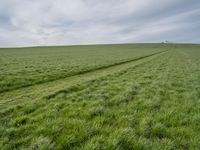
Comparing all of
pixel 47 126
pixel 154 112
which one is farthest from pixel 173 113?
pixel 47 126

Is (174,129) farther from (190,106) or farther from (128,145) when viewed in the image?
(190,106)

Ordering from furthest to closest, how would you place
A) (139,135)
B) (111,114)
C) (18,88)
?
1. (18,88)
2. (111,114)
3. (139,135)

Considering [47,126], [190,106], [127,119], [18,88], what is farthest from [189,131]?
[18,88]

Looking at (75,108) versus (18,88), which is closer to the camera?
(75,108)

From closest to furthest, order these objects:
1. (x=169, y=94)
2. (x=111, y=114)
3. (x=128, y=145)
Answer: (x=128, y=145) → (x=111, y=114) → (x=169, y=94)

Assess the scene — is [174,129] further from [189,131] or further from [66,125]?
[66,125]

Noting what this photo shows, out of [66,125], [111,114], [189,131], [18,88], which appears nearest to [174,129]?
[189,131]

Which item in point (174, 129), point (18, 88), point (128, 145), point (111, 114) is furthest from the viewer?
point (18, 88)

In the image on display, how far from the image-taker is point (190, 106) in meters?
5.57

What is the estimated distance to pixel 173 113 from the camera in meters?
4.92

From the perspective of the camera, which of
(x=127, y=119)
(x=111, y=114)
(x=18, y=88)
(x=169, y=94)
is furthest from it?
(x=18, y=88)

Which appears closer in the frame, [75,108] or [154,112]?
[154,112]

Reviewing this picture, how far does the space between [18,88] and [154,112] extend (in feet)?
24.9

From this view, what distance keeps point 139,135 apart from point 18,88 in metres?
7.64
